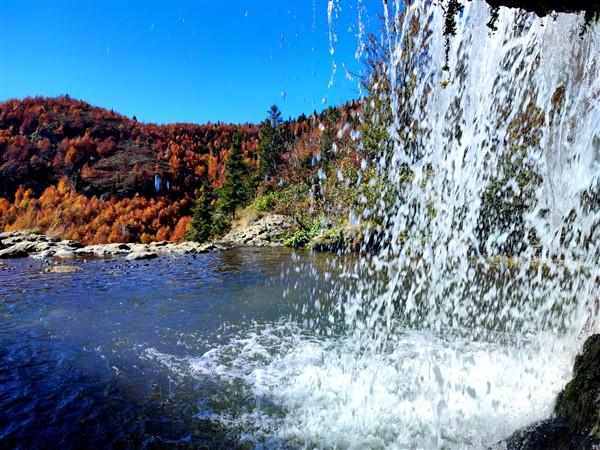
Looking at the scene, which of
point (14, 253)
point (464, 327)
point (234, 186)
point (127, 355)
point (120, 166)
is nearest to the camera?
point (127, 355)

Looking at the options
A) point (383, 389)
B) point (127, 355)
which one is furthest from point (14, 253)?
point (383, 389)

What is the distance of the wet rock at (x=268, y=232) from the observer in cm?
2877

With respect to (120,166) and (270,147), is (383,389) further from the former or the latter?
(120,166)

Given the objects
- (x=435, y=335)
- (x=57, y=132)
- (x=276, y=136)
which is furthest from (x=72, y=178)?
(x=435, y=335)

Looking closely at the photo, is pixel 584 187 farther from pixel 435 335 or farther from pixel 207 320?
pixel 207 320

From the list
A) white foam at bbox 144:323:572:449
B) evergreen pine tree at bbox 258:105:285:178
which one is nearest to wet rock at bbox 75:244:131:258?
white foam at bbox 144:323:572:449

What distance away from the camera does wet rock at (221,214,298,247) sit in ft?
94.4

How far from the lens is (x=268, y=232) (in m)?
30.4

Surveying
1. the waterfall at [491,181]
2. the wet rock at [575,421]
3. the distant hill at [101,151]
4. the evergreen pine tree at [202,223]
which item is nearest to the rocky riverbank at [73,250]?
the waterfall at [491,181]

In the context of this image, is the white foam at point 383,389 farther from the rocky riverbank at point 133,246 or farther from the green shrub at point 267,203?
the green shrub at point 267,203

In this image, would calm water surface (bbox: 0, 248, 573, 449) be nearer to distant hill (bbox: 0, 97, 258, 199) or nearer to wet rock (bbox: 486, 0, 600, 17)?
wet rock (bbox: 486, 0, 600, 17)

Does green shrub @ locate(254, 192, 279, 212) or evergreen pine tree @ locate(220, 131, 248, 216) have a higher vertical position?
evergreen pine tree @ locate(220, 131, 248, 216)

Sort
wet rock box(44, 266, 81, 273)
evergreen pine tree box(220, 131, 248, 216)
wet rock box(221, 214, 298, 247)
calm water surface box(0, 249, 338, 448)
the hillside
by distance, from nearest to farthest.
Answer: calm water surface box(0, 249, 338, 448)
wet rock box(44, 266, 81, 273)
wet rock box(221, 214, 298, 247)
evergreen pine tree box(220, 131, 248, 216)
the hillside

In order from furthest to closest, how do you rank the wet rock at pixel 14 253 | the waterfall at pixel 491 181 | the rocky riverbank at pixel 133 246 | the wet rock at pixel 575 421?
the rocky riverbank at pixel 133 246 → the wet rock at pixel 14 253 → the waterfall at pixel 491 181 → the wet rock at pixel 575 421
